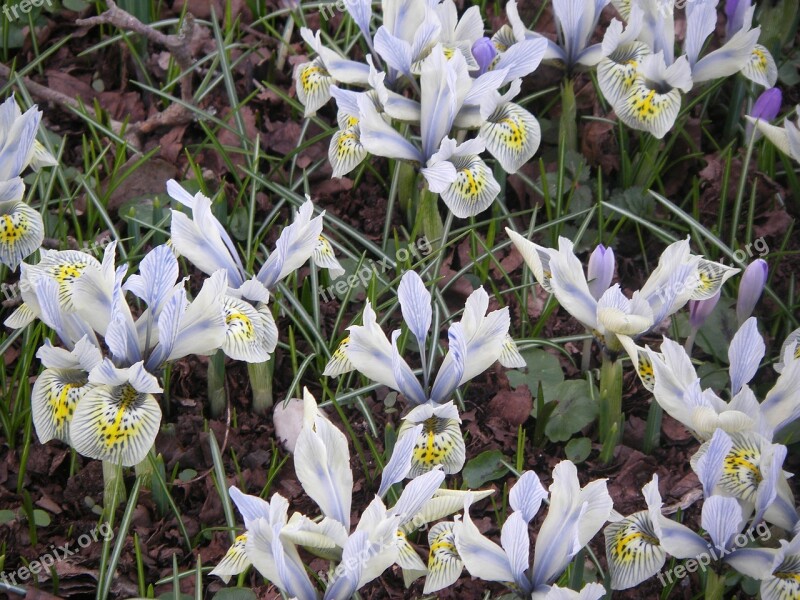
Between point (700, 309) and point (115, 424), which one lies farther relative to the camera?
point (700, 309)

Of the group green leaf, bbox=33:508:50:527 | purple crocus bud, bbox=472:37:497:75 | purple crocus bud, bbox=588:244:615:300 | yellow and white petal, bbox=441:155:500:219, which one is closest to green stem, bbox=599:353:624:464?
purple crocus bud, bbox=588:244:615:300

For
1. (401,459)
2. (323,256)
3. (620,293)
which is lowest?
(401,459)

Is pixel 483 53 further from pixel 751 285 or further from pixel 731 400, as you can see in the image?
pixel 731 400

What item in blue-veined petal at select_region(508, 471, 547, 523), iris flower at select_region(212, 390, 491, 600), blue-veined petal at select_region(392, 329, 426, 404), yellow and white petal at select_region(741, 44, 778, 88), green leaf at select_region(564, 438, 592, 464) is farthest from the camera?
yellow and white petal at select_region(741, 44, 778, 88)

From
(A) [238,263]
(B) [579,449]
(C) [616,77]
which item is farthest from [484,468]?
(C) [616,77]

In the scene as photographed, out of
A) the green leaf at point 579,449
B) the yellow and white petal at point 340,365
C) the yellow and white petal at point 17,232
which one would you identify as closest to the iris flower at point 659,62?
the green leaf at point 579,449

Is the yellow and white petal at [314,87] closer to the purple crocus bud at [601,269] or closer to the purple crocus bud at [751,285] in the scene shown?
the purple crocus bud at [601,269]

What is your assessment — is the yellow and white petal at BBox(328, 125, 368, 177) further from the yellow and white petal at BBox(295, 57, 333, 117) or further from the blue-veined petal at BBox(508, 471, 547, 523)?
the blue-veined petal at BBox(508, 471, 547, 523)
